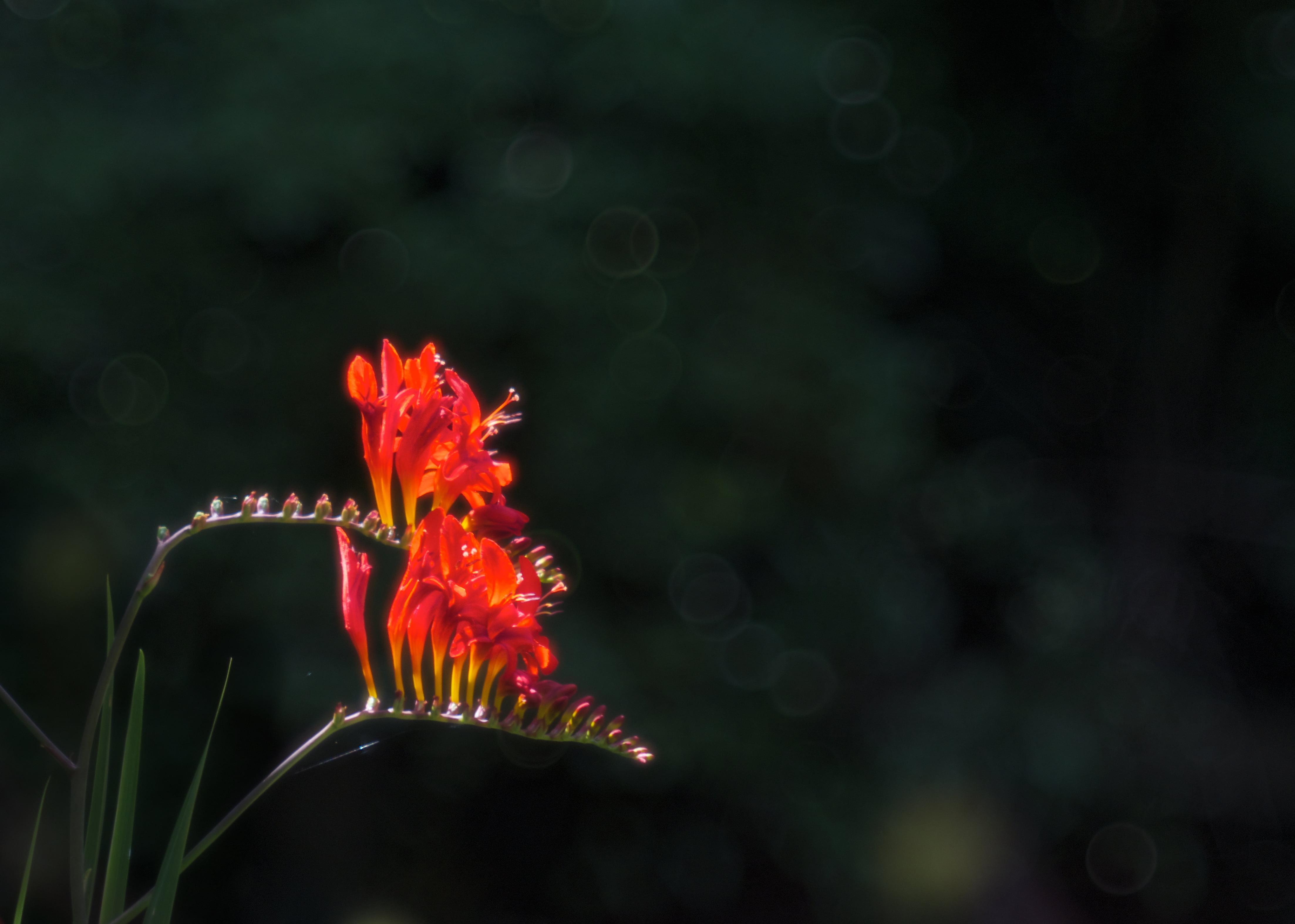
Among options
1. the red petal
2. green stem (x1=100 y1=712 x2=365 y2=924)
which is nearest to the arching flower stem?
green stem (x1=100 y1=712 x2=365 y2=924)

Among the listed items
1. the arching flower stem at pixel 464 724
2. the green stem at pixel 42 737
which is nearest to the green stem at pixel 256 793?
the arching flower stem at pixel 464 724

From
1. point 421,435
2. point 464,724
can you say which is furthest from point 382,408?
Answer: point 464,724

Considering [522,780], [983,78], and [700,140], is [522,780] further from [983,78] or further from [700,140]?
[983,78]

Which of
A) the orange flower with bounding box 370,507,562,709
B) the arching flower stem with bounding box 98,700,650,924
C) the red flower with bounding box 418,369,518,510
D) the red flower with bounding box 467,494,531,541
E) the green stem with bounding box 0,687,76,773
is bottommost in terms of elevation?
the arching flower stem with bounding box 98,700,650,924

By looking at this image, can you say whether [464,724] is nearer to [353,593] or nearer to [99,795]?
[353,593]

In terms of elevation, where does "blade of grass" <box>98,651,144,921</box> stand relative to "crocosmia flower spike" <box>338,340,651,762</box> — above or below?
below

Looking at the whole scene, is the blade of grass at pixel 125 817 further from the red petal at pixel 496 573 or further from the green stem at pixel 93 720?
the red petal at pixel 496 573

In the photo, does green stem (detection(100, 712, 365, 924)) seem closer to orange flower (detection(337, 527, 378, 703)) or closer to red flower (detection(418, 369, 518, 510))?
orange flower (detection(337, 527, 378, 703))
